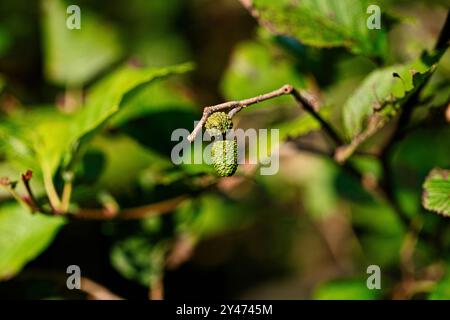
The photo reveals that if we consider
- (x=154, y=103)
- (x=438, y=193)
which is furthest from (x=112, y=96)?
(x=438, y=193)

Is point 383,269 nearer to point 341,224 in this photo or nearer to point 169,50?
point 341,224

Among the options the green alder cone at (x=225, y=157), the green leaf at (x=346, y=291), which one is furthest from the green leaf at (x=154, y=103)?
the green leaf at (x=346, y=291)

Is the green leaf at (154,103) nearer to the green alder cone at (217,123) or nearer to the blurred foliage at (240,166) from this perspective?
the blurred foliage at (240,166)

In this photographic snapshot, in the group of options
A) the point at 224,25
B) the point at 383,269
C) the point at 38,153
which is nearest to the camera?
the point at 38,153

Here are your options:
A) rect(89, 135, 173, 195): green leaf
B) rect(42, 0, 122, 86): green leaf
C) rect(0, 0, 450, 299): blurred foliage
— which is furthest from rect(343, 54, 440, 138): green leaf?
rect(42, 0, 122, 86): green leaf
